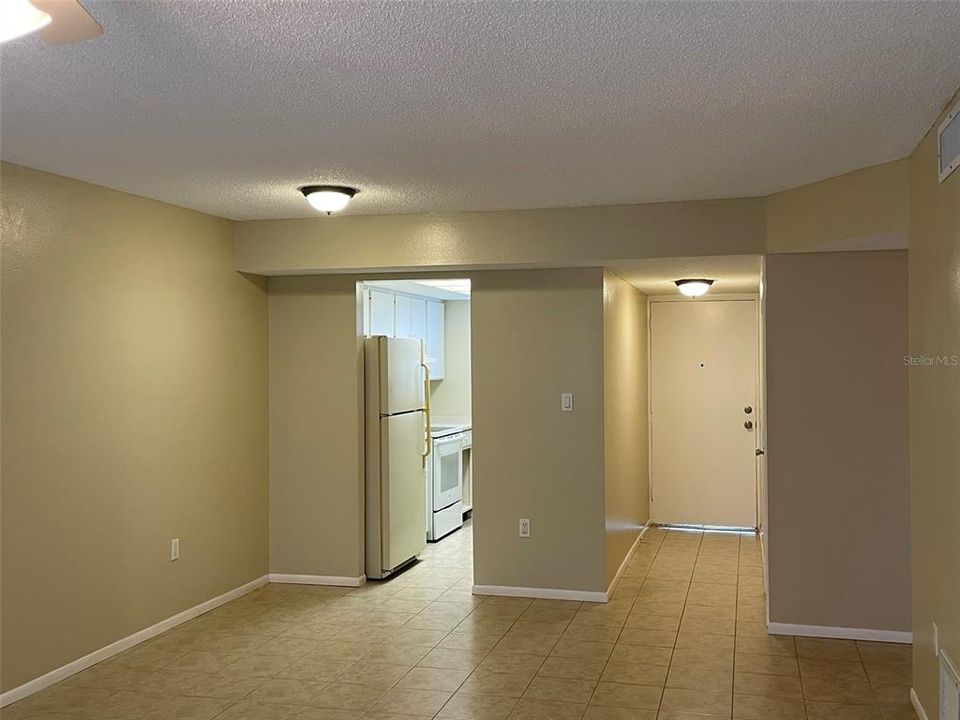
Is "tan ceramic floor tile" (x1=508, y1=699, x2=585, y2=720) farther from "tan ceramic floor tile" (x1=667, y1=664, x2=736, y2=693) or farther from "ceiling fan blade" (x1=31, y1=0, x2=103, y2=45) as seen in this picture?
"ceiling fan blade" (x1=31, y1=0, x2=103, y2=45)

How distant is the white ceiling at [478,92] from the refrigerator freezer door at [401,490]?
212 centimetres

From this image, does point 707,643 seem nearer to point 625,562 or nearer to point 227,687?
point 625,562

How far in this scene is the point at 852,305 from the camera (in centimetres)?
466

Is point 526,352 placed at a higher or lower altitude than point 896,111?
lower

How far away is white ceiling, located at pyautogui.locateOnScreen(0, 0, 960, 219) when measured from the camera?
233 centimetres

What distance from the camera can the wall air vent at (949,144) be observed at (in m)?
2.92

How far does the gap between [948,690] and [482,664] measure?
80.1 inches

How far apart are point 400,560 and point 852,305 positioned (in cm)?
331

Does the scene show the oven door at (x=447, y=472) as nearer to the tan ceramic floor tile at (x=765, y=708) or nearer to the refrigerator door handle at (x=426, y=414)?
the refrigerator door handle at (x=426, y=414)

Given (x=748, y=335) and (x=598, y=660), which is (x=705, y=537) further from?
(x=598, y=660)

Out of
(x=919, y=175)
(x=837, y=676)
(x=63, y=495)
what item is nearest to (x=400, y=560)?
(x=63, y=495)

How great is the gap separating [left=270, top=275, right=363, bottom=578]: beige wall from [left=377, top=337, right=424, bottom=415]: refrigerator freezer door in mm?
172

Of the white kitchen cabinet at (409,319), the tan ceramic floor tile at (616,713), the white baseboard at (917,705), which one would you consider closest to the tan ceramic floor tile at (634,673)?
the tan ceramic floor tile at (616,713)

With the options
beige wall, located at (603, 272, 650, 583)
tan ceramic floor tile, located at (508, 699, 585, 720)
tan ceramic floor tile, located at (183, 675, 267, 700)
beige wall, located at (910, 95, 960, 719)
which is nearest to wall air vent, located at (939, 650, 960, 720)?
beige wall, located at (910, 95, 960, 719)
